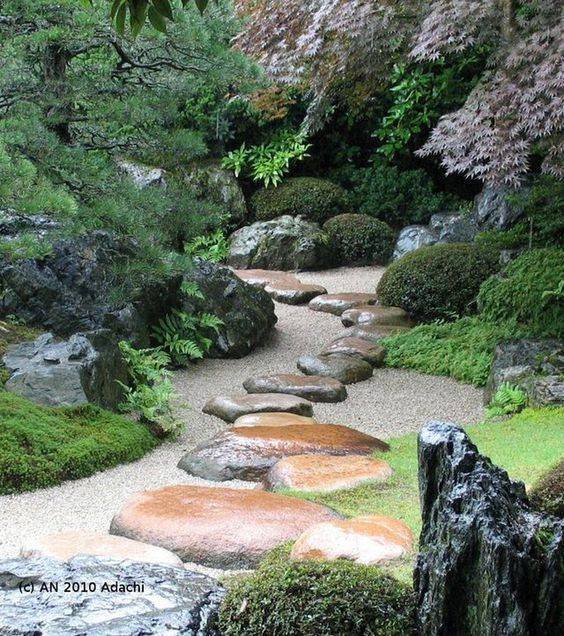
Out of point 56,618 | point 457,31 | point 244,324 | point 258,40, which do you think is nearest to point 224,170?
point 258,40

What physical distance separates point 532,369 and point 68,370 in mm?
3999

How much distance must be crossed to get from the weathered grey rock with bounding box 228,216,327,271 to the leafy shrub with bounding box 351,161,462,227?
158 centimetres

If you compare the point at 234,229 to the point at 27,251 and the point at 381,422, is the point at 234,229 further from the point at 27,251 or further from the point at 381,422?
the point at 27,251

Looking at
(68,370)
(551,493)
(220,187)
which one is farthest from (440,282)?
(551,493)

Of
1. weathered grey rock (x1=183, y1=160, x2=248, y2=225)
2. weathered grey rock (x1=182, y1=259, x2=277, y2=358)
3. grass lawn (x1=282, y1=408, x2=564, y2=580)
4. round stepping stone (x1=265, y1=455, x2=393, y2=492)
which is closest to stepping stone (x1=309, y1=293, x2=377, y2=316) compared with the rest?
weathered grey rock (x1=182, y1=259, x2=277, y2=358)

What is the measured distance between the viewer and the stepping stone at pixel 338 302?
11219 mm

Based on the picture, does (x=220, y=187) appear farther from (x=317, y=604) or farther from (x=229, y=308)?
(x=317, y=604)

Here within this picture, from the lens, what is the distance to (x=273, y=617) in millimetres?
2719

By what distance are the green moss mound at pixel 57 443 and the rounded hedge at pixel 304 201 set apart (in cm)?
874

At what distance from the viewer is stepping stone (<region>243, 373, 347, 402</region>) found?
312 inches

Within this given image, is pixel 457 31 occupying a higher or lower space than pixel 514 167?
higher

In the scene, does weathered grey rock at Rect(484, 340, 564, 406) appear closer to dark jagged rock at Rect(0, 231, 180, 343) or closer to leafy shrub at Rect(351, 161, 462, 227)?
dark jagged rock at Rect(0, 231, 180, 343)

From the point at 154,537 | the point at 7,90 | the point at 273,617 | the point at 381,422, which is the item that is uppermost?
the point at 7,90

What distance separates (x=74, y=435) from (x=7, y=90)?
9.50ft
